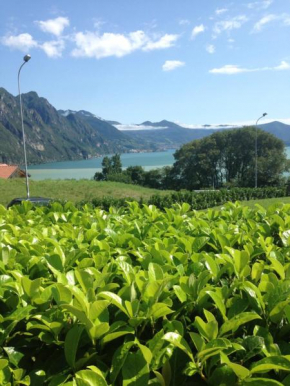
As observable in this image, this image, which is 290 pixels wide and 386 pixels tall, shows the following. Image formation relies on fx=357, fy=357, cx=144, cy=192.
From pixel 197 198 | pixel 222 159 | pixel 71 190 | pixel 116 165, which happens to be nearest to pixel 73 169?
pixel 116 165

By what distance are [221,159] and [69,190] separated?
36466 mm

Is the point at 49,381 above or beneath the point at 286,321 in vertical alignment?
beneath

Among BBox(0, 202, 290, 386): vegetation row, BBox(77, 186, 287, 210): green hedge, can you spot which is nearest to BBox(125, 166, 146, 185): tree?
BBox(77, 186, 287, 210): green hedge

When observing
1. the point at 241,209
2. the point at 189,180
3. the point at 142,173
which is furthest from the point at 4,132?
the point at 241,209

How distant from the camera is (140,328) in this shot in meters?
1.54

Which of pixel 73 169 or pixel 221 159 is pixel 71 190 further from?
pixel 73 169

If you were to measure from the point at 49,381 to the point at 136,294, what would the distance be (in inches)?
19.3

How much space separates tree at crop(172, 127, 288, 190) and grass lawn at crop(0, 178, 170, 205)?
92.4 feet

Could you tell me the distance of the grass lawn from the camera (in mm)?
28875

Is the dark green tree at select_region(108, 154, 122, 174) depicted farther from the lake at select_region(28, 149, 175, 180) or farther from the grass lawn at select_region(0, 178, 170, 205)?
the grass lawn at select_region(0, 178, 170, 205)

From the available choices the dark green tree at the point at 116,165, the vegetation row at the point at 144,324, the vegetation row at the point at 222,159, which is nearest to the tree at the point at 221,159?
the vegetation row at the point at 222,159

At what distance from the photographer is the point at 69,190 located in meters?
30.9

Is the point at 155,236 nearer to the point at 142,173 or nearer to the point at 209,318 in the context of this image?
the point at 209,318

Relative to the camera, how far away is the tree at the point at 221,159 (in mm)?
57806
